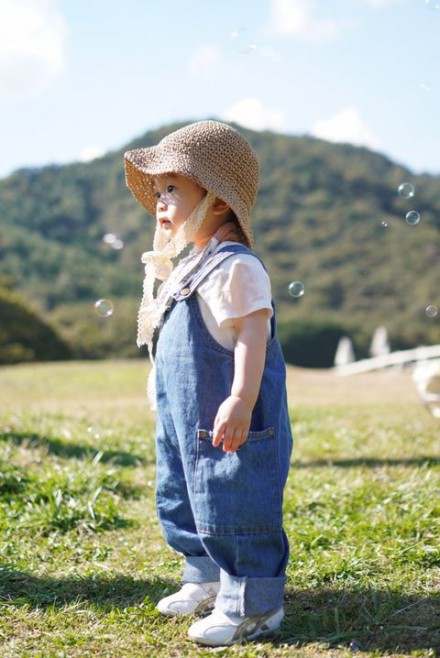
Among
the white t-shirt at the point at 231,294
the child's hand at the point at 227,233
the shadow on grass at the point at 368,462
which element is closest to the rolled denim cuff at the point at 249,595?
the white t-shirt at the point at 231,294

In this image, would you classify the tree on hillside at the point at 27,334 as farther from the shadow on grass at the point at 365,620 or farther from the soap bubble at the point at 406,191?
the shadow on grass at the point at 365,620

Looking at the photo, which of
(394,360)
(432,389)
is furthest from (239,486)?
(394,360)

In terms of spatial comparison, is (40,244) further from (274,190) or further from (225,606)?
(225,606)

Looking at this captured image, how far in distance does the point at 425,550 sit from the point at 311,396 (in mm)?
9955

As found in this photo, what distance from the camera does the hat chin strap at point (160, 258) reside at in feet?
9.14

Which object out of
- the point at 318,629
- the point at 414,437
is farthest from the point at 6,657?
the point at 414,437

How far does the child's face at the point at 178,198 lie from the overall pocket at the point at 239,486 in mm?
698

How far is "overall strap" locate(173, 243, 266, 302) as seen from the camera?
268 cm

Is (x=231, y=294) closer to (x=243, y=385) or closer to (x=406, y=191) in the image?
(x=243, y=385)

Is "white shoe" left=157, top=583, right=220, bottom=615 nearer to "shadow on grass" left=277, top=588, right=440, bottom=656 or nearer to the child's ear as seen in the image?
"shadow on grass" left=277, top=588, right=440, bottom=656

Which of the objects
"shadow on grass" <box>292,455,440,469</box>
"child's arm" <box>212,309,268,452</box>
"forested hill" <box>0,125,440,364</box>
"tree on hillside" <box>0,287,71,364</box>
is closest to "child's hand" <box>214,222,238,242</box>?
"child's arm" <box>212,309,268,452</box>

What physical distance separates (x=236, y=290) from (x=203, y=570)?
3.05ft

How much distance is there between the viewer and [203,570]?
286 cm

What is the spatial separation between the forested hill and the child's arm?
1296 inches
